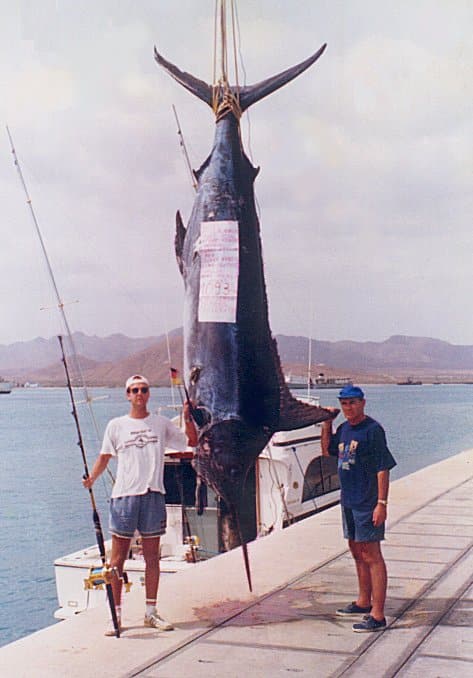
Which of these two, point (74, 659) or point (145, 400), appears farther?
point (145, 400)

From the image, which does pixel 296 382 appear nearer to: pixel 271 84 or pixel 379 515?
pixel 379 515

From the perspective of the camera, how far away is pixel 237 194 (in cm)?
355

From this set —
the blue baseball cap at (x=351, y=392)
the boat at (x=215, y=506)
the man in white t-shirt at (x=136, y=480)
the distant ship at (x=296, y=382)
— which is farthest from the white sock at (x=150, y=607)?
the boat at (x=215, y=506)

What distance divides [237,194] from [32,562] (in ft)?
44.9

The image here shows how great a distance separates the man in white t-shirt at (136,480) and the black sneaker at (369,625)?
32.9 inches

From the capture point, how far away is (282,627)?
13.3ft

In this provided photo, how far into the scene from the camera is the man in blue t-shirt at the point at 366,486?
13.3ft

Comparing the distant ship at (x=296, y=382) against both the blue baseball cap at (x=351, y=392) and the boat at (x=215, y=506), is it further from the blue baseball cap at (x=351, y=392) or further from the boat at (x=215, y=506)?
the boat at (x=215, y=506)

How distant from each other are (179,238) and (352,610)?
2.02m

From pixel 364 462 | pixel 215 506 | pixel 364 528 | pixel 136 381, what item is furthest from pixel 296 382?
pixel 215 506

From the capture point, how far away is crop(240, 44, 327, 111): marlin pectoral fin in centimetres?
342

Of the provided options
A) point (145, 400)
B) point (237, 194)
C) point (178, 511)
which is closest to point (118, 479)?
point (145, 400)

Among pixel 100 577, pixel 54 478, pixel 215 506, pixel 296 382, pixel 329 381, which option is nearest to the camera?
pixel 100 577

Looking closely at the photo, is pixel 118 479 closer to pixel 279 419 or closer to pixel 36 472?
pixel 279 419
